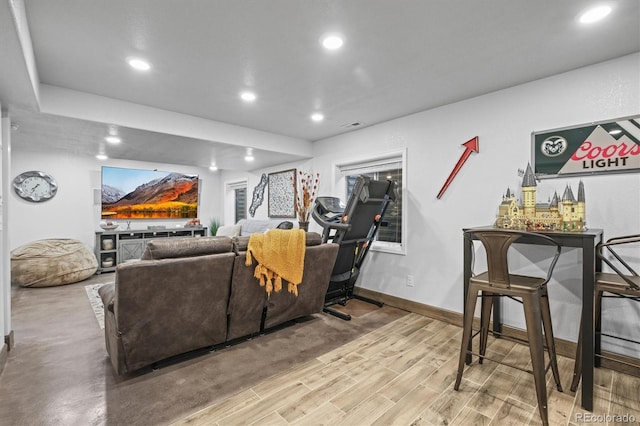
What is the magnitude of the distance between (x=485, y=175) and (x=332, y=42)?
6.38ft

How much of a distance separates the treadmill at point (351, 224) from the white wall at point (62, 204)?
4773mm

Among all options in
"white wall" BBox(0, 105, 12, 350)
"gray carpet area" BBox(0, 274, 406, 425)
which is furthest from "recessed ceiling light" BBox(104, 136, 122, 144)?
"gray carpet area" BBox(0, 274, 406, 425)

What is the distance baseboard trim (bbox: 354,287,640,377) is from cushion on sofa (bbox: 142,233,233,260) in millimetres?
2234

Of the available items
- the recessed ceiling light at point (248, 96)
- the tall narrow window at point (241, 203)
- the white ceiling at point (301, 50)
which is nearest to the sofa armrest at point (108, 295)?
the white ceiling at point (301, 50)

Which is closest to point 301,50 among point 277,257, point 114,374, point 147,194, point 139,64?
point 139,64

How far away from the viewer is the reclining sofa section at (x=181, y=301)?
1.99m

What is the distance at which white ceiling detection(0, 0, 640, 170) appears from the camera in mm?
1725

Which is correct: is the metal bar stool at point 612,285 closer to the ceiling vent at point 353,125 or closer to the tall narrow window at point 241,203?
the ceiling vent at point 353,125

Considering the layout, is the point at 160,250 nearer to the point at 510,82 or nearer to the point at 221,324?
the point at 221,324

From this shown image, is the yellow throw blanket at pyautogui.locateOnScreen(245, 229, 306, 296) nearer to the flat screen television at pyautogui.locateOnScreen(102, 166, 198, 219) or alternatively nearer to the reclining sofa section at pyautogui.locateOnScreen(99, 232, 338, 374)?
the reclining sofa section at pyautogui.locateOnScreen(99, 232, 338, 374)

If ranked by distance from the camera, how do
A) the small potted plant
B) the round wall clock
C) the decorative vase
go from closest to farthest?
the small potted plant, the round wall clock, the decorative vase

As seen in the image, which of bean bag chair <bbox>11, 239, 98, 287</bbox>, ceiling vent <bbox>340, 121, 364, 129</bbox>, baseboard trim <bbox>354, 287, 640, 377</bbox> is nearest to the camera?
baseboard trim <bbox>354, 287, 640, 377</bbox>

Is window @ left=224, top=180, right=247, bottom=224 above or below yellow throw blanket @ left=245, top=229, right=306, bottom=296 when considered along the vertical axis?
above

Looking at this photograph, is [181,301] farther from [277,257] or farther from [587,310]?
[587,310]
